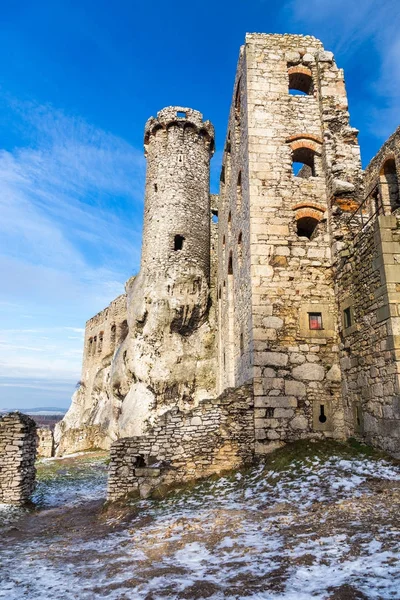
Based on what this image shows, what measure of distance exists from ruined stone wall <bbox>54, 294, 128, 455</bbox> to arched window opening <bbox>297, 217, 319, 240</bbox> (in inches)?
638

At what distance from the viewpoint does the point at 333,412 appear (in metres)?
9.52

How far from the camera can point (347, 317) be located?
377 inches

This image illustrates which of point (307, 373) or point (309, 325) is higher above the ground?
point (309, 325)

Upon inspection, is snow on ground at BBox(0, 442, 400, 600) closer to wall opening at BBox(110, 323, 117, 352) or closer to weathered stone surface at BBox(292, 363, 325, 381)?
weathered stone surface at BBox(292, 363, 325, 381)

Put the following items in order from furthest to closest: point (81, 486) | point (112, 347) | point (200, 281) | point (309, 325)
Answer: point (112, 347) → point (200, 281) → point (81, 486) → point (309, 325)

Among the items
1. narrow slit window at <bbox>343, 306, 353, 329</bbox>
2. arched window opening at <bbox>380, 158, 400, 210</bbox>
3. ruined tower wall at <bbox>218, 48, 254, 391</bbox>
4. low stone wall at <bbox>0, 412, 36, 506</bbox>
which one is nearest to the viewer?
narrow slit window at <bbox>343, 306, 353, 329</bbox>

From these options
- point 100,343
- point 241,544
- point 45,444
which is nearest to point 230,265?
point 241,544

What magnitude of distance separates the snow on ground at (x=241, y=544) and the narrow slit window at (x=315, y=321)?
3.27 meters

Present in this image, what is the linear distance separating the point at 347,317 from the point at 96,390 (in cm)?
2706

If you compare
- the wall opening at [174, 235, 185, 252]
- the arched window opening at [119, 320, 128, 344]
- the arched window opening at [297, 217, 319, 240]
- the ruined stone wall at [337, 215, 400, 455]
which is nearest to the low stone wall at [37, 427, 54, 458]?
the arched window opening at [119, 320, 128, 344]

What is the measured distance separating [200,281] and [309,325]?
40.2ft

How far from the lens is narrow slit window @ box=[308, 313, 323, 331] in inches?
399

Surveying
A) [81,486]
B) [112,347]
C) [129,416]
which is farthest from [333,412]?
[112,347]

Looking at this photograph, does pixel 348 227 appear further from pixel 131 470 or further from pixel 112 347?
pixel 112 347
